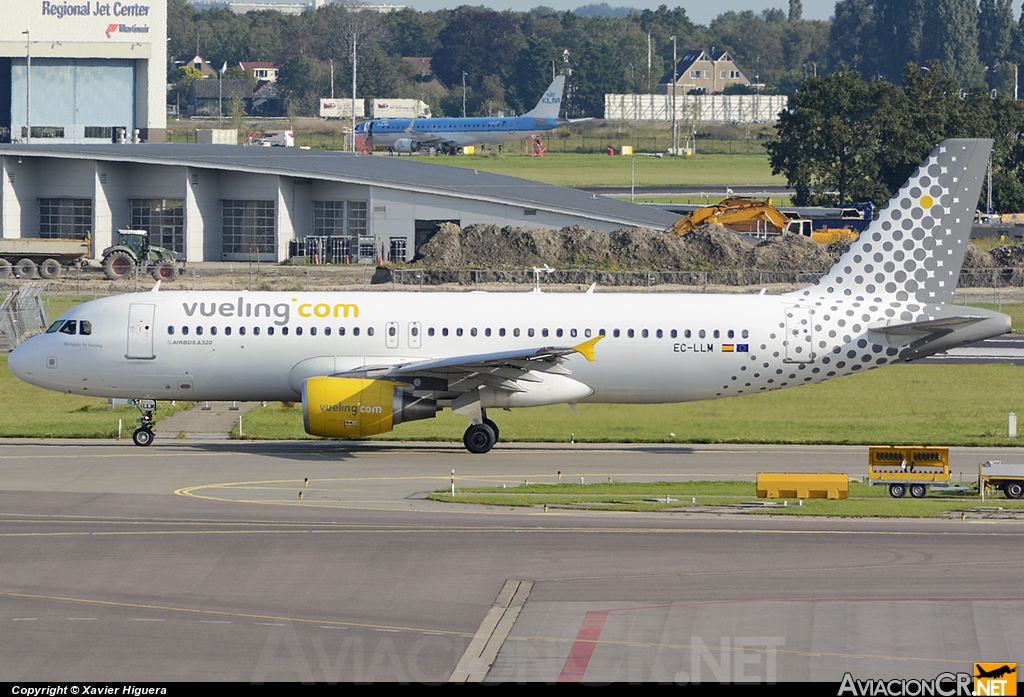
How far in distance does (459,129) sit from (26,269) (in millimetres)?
103342

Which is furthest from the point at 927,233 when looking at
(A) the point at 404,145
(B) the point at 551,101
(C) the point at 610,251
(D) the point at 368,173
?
(B) the point at 551,101

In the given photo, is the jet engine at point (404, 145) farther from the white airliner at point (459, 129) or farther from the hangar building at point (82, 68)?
the hangar building at point (82, 68)

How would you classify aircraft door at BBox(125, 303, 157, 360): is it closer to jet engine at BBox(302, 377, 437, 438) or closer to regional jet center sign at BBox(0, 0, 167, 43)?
jet engine at BBox(302, 377, 437, 438)

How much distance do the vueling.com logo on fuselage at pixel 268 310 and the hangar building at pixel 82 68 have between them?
117 metres

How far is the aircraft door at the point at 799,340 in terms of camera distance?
40.3 m

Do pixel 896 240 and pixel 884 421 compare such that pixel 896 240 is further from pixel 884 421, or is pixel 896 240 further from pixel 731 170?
pixel 731 170

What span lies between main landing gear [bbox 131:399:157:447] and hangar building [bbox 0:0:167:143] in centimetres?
11626

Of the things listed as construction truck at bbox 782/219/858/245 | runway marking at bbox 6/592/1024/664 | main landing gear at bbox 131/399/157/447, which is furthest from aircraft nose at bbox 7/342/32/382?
construction truck at bbox 782/219/858/245

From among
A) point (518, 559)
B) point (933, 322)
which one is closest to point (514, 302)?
point (933, 322)

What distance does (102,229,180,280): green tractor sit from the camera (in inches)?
3364

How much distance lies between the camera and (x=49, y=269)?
87062 mm

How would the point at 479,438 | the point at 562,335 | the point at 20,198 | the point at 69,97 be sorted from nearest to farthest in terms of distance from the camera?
the point at 479,438, the point at 562,335, the point at 20,198, the point at 69,97

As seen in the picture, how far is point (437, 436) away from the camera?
142 ft

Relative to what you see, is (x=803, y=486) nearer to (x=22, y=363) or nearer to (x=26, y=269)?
(x=22, y=363)
